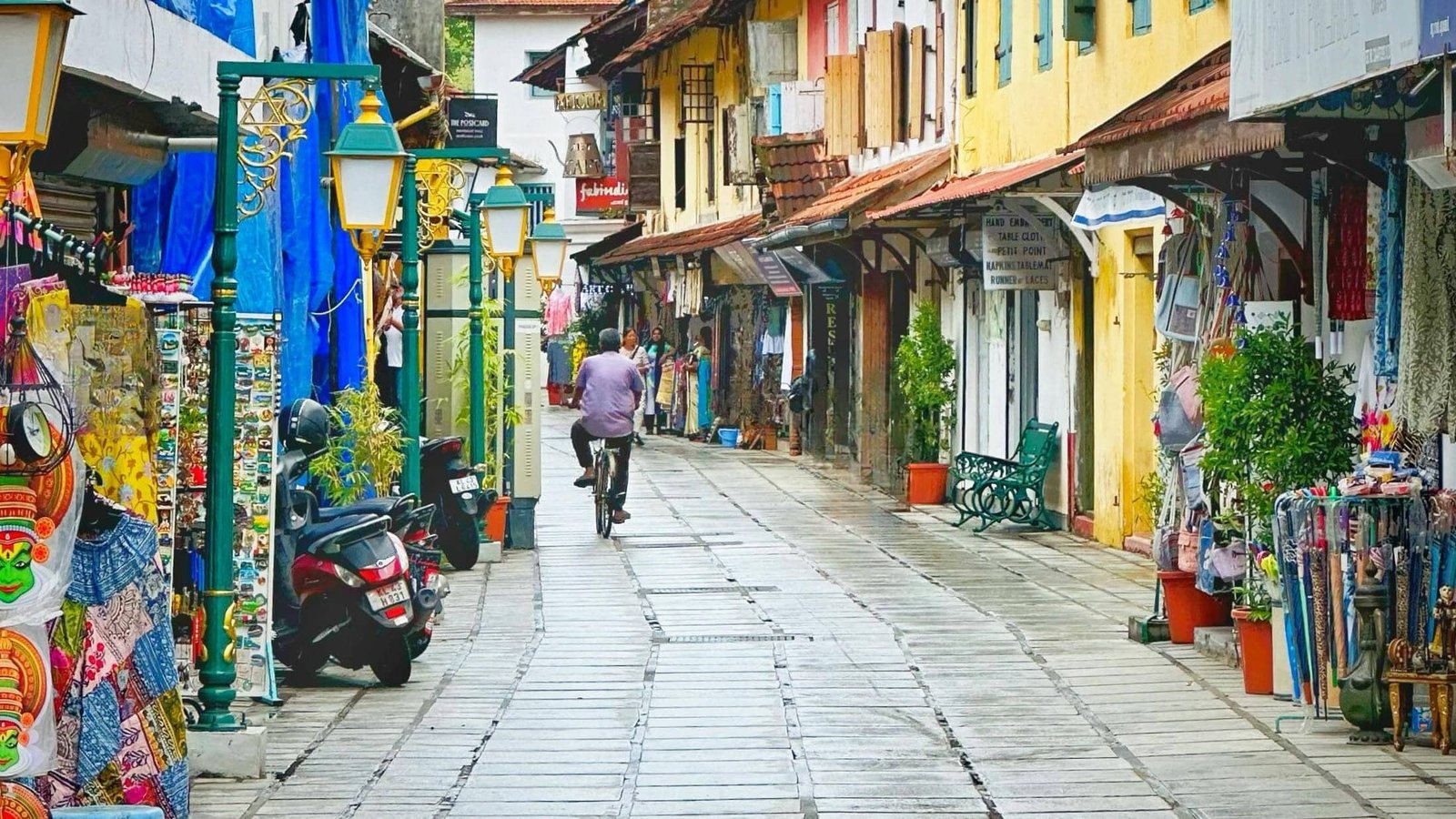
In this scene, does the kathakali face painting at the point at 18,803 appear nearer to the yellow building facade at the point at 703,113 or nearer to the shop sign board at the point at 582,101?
the yellow building facade at the point at 703,113

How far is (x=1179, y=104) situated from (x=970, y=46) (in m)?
12.7

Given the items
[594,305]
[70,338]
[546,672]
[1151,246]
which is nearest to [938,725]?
[546,672]

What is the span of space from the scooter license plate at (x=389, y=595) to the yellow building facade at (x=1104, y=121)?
272 inches

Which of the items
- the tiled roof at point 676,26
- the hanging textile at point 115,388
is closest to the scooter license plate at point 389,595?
the hanging textile at point 115,388

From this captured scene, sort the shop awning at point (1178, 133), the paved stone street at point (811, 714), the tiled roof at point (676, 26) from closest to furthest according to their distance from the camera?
the paved stone street at point (811, 714)
the shop awning at point (1178, 133)
the tiled roof at point (676, 26)

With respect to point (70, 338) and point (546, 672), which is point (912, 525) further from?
point (70, 338)

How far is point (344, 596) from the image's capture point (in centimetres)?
1151

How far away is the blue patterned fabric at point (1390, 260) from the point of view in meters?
11.0

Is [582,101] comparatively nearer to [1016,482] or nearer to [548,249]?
[548,249]

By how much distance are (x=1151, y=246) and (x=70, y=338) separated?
40.2 feet

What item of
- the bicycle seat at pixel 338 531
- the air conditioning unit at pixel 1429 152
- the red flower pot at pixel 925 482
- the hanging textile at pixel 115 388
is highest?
the air conditioning unit at pixel 1429 152

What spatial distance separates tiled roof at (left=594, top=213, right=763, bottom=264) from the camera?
35969 mm

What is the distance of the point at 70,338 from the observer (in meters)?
7.50

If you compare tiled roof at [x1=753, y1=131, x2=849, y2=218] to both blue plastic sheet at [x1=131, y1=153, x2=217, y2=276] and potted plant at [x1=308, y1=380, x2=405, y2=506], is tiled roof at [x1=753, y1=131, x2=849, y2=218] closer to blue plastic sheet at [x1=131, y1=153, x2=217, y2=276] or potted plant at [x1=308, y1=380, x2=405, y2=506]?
potted plant at [x1=308, y1=380, x2=405, y2=506]
